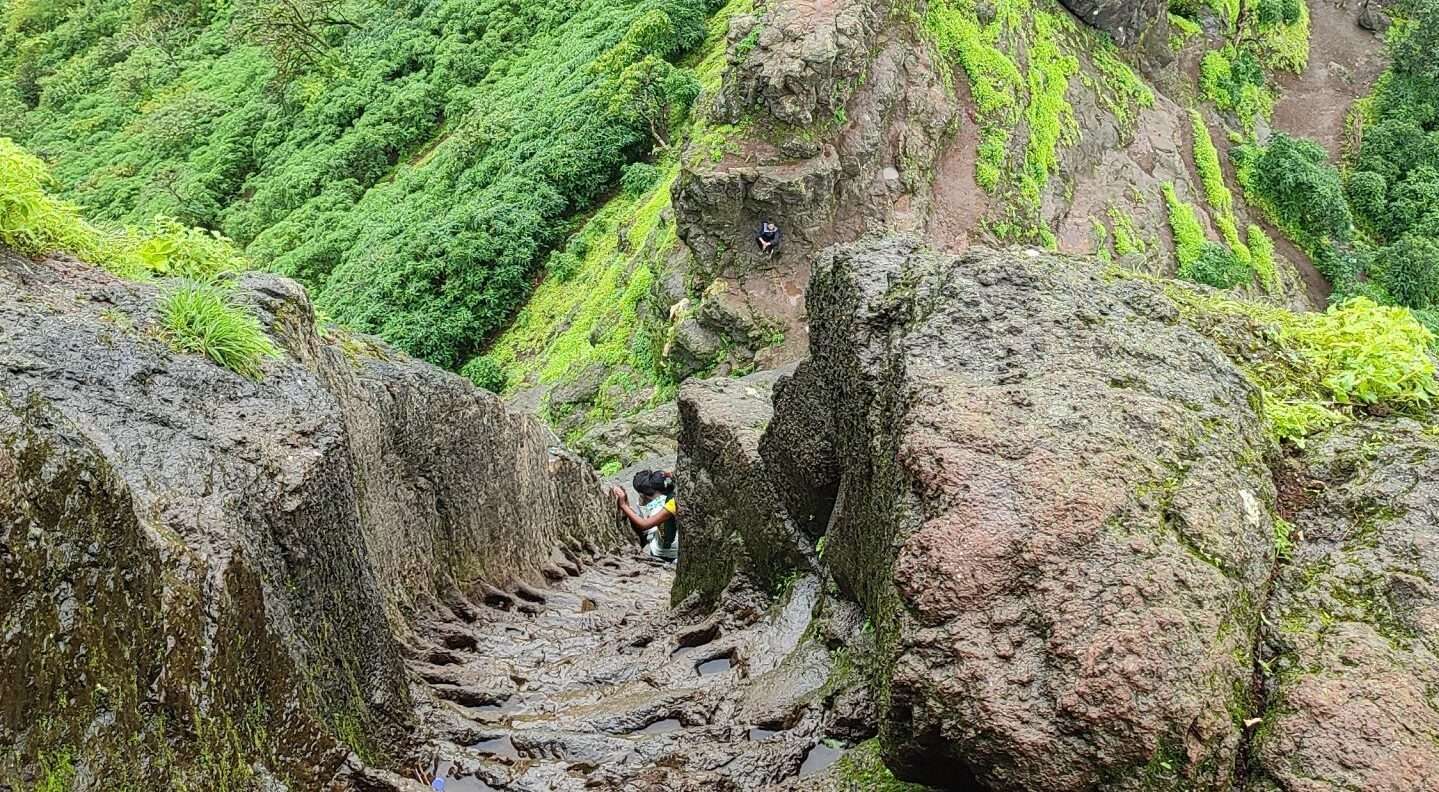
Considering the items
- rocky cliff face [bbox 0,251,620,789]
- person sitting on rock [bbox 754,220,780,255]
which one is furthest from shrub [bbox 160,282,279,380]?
person sitting on rock [bbox 754,220,780,255]

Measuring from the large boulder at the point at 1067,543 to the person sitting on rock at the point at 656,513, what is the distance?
11.6 m

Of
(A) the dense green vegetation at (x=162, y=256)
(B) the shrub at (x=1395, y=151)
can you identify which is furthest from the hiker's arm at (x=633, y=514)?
(B) the shrub at (x=1395, y=151)

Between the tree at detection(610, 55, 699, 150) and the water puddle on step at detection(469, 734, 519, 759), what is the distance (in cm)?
2933

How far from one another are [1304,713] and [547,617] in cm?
822

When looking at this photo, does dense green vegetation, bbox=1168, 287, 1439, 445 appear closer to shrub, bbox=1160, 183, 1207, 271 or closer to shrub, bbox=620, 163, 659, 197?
shrub, bbox=1160, 183, 1207, 271

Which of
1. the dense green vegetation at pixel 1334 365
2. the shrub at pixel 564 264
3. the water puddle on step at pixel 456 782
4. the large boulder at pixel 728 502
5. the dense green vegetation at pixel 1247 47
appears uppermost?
the dense green vegetation at pixel 1247 47

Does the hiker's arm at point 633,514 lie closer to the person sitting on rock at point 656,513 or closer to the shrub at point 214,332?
the person sitting on rock at point 656,513

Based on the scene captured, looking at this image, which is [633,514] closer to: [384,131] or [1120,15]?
[1120,15]

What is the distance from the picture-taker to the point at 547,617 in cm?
1044

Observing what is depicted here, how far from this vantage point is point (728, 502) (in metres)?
9.66

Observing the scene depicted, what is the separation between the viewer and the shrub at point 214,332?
5.55 metres

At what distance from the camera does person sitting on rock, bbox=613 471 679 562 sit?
16.7m

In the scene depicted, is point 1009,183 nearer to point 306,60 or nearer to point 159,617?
point 159,617

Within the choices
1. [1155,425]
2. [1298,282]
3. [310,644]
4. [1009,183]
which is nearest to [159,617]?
[310,644]
